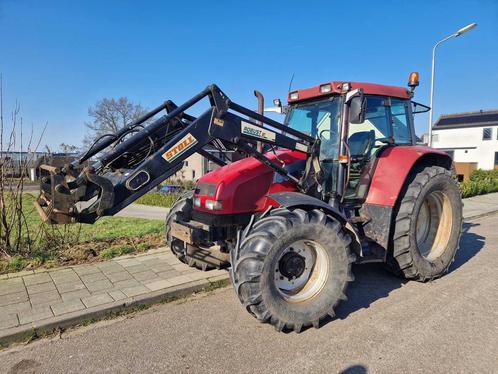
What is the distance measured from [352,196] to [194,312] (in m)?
2.37

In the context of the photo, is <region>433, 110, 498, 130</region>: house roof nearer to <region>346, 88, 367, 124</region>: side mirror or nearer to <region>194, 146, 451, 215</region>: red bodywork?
<region>194, 146, 451, 215</region>: red bodywork

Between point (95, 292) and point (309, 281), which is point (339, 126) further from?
point (95, 292)

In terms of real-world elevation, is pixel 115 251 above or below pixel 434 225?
below

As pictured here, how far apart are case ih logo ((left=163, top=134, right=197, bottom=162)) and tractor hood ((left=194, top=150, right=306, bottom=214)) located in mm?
555

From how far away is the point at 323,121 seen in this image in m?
4.34

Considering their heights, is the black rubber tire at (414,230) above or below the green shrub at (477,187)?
above

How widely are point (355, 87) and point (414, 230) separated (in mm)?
1854

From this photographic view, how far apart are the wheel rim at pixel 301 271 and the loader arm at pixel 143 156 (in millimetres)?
795

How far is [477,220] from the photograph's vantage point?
30.0 feet

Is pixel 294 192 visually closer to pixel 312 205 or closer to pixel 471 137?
pixel 312 205

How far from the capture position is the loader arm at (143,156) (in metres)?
2.83

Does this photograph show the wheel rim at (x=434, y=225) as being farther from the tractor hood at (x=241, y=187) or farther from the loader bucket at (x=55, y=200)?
the loader bucket at (x=55, y=200)

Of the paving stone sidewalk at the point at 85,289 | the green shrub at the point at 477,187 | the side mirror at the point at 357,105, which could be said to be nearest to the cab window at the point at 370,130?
the side mirror at the point at 357,105

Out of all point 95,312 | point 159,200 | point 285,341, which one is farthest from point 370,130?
point 159,200
